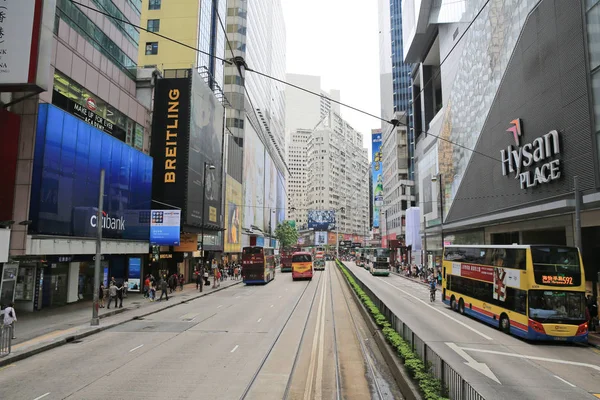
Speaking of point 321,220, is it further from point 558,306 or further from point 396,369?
point 396,369

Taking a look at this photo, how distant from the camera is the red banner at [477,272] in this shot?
20659mm

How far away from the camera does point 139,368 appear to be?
Result: 11.8m

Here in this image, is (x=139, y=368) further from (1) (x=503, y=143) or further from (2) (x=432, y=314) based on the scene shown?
(1) (x=503, y=143)

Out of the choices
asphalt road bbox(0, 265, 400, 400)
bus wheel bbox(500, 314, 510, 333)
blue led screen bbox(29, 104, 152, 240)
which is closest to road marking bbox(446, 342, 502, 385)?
asphalt road bbox(0, 265, 400, 400)

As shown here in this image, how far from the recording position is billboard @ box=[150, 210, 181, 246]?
3344 centimetres

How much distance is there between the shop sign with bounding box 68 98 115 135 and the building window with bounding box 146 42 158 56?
1297 inches

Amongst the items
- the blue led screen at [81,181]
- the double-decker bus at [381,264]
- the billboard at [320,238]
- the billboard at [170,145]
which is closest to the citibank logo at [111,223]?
the blue led screen at [81,181]

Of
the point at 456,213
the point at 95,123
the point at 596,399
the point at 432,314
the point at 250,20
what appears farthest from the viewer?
the point at 250,20

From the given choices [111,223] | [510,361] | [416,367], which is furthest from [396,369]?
[111,223]

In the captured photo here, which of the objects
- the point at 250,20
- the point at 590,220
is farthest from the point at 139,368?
the point at 250,20

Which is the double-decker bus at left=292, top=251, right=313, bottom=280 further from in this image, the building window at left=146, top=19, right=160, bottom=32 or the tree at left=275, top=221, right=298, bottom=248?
the tree at left=275, top=221, right=298, bottom=248

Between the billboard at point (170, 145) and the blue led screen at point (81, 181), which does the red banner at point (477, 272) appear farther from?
the billboard at point (170, 145)

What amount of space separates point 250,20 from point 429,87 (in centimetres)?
4069

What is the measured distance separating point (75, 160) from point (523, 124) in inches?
1168
